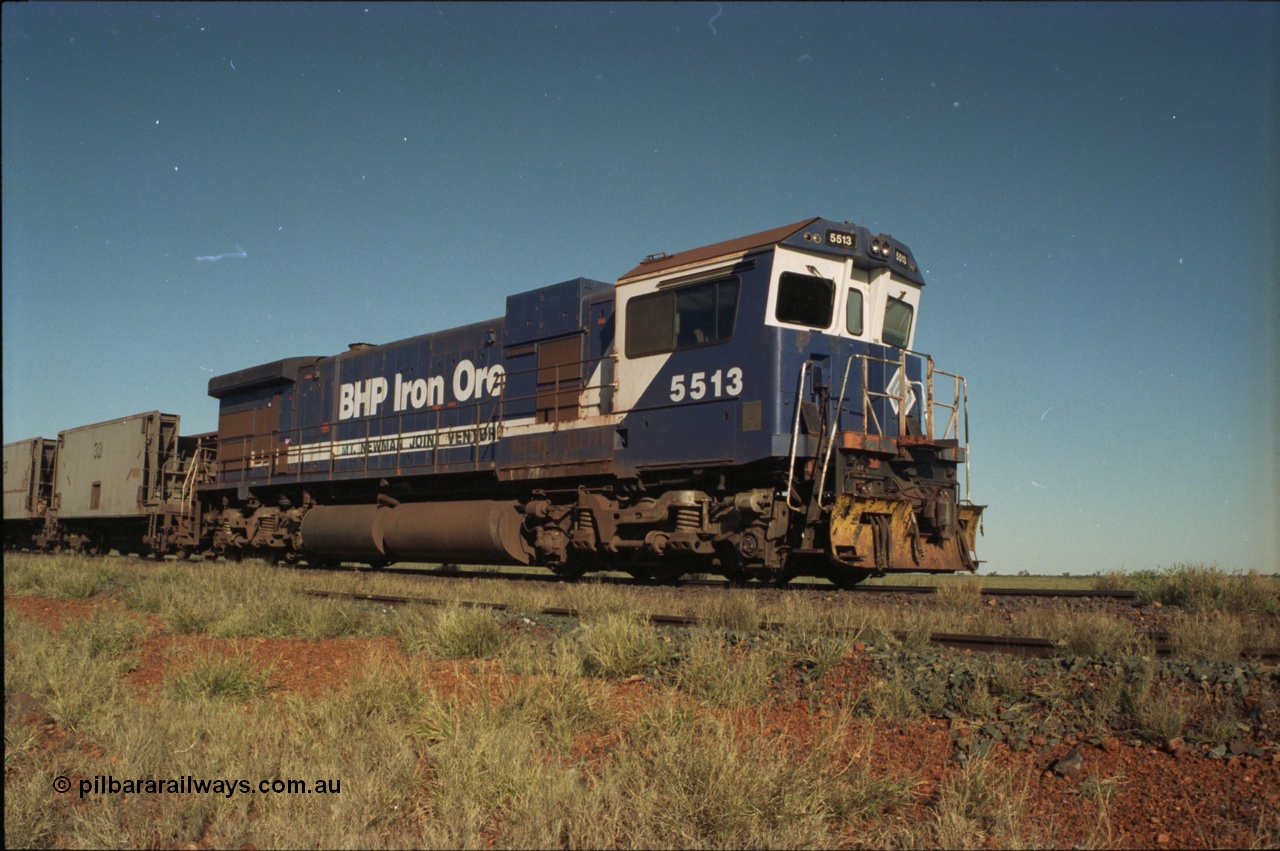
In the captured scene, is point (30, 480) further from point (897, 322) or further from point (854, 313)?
point (897, 322)

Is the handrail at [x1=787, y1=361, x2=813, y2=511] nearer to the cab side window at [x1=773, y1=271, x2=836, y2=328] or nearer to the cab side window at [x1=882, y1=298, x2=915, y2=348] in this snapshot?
the cab side window at [x1=773, y1=271, x2=836, y2=328]

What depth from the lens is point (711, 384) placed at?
1211cm

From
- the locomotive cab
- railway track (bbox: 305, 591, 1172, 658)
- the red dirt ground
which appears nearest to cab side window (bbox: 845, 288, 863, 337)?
the locomotive cab

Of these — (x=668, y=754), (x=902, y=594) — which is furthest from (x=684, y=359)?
(x=668, y=754)

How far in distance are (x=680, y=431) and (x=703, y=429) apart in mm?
366

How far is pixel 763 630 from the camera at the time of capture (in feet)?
27.3

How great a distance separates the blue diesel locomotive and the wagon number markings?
0.9 inches

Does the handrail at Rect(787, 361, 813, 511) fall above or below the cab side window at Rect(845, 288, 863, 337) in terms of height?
below

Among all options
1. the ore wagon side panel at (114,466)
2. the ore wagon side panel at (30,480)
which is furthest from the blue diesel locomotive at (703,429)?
the ore wagon side panel at (30,480)

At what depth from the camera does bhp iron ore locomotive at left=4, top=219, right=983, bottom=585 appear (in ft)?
38.1

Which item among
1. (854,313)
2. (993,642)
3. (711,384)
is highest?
(854,313)

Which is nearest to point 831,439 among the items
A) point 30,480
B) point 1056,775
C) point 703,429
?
point 703,429

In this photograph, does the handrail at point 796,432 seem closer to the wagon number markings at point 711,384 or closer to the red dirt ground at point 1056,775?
the wagon number markings at point 711,384

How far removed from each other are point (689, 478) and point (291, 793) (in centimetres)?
829
